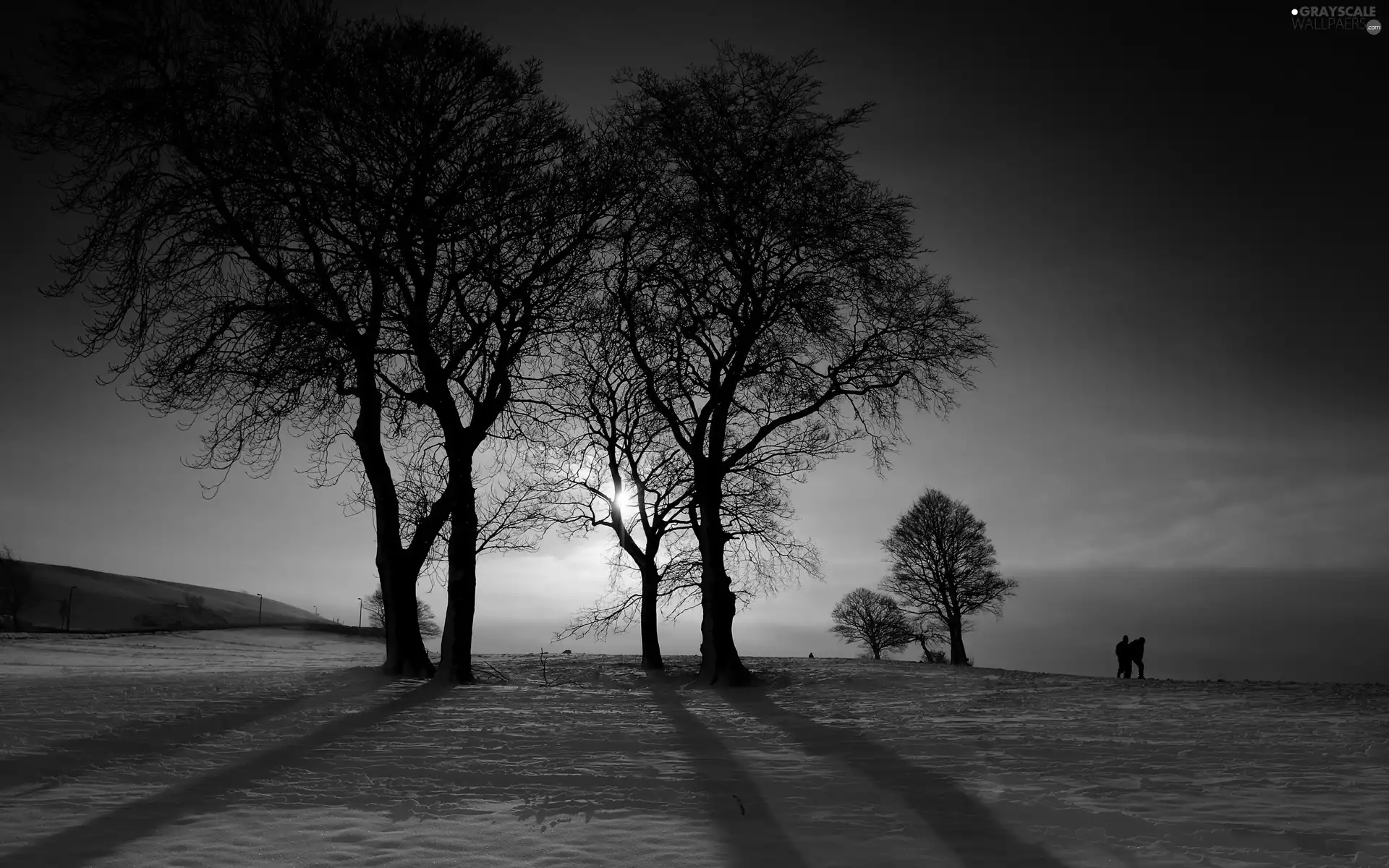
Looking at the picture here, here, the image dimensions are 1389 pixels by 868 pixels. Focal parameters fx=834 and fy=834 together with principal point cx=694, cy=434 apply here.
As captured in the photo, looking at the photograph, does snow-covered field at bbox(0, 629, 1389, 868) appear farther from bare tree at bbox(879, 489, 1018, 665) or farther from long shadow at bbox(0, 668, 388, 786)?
bare tree at bbox(879, 489, 1018, 665)

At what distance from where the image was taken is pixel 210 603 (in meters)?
124

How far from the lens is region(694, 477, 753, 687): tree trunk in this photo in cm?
2006

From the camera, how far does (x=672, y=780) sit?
7762 mm

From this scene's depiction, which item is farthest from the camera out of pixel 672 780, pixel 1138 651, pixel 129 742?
pixel 1138 651

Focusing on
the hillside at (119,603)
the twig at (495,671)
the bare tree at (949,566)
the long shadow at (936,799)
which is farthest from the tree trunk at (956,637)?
the hillside at (119,603)

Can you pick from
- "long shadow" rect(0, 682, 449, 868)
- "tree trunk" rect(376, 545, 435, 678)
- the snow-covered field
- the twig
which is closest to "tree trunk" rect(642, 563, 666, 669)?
the twig

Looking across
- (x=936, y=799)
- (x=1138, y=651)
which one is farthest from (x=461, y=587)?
(x=1138, y=651)

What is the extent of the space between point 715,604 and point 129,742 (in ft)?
42.5

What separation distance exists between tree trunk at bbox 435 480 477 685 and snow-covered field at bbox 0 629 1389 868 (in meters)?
3.18

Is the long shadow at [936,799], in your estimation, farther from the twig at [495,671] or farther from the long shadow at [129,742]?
the twig at [495,671]

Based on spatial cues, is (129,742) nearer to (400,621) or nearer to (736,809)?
(736,809)

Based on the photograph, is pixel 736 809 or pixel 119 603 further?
pixel 119 603

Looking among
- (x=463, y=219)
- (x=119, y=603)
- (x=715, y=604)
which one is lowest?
(x=119, y=603)

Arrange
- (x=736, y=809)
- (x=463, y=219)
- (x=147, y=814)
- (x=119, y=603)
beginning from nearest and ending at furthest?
(x=147, y=814)
(x=736, y=809)
(x=463, y=219)
(x=119, y=603)
